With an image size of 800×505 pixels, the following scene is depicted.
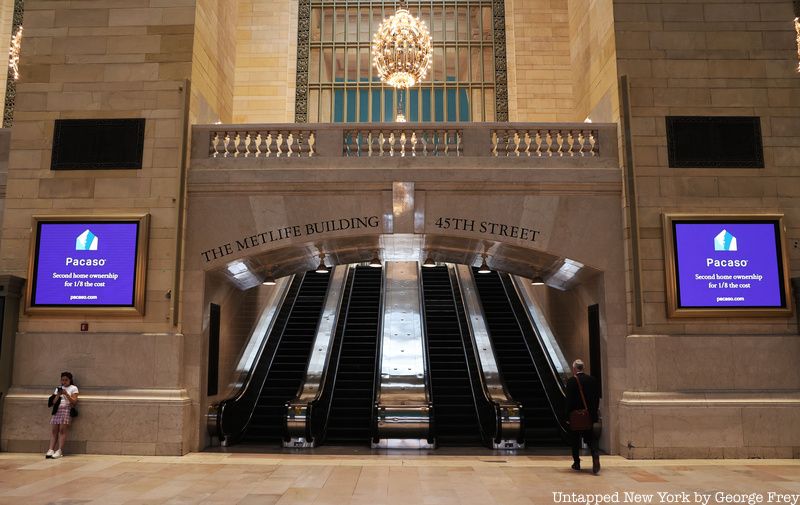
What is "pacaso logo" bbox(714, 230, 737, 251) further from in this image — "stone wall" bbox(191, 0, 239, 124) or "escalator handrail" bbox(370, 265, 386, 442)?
"stone wall" bbox(191, 0, 239, 124)

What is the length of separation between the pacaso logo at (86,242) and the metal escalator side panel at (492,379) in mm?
6265

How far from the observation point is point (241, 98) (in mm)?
20141

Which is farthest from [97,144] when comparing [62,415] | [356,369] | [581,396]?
[581,396]

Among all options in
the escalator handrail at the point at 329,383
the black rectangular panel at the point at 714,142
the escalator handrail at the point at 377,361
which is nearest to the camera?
the black rectangular panel at the point at 714,142

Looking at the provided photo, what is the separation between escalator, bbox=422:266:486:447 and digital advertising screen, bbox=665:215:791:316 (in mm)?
3822

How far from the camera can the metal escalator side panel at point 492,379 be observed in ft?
32.6

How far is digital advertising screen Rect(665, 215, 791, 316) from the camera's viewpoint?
9.42m

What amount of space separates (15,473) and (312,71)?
15.5m

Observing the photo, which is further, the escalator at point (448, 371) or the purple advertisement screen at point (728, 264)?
the escalator at point (448, 371)

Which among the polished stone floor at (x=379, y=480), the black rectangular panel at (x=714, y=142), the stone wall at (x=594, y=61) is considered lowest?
the polished stone floor at (x=379, y=480)

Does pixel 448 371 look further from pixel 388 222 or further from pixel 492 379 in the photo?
pixel 388 222

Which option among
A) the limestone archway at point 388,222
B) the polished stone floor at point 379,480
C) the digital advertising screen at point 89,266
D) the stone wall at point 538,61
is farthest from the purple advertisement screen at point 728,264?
the stone wall at point 538,61

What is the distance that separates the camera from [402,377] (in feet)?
37.0

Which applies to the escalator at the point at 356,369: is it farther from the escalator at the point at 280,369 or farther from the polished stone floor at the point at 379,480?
the polished stone floor at the point at 379,480
